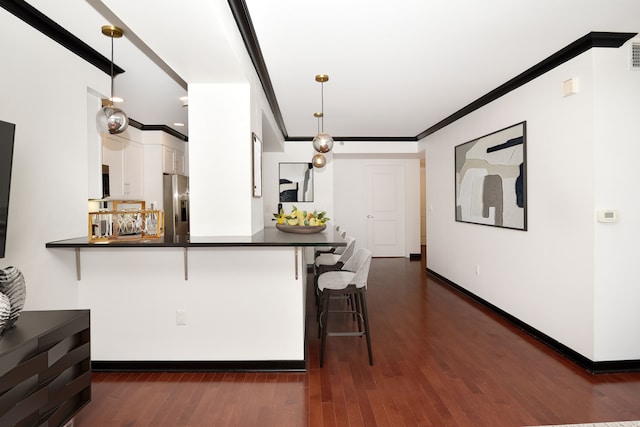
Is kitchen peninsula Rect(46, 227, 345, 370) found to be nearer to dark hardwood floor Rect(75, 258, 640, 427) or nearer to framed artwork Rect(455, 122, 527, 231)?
dark hardwood floor Rect(75, 258, 640, 427)

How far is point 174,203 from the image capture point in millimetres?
6293

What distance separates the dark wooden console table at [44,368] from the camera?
4.84ft

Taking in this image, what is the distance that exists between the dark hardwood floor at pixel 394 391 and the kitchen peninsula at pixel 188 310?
0.50ft

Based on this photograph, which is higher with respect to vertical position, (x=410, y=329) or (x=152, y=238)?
(x=152, y=238)

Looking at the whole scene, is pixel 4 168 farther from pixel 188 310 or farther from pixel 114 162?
pixel 114 162

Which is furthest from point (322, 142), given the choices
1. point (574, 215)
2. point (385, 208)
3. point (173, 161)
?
point (385, 208)

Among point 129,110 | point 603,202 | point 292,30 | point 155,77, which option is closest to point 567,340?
point 603,202

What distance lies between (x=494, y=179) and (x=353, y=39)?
2.43 m

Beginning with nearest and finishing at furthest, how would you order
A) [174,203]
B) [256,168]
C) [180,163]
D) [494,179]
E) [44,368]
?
[44,368]
[256,168]
[494,179]
[174,203]
[180,163]

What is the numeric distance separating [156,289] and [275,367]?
1.13 meters

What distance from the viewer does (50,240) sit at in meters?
2.64

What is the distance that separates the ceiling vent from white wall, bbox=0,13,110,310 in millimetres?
4327

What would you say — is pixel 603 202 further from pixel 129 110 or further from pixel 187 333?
pixel 129 110

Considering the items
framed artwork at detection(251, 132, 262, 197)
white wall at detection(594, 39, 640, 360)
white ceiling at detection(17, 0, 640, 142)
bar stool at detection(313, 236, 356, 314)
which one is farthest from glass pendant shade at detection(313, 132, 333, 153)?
white wall at detection(594, 39, 640, 360)
